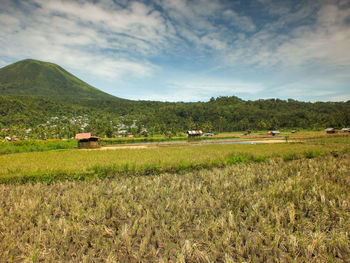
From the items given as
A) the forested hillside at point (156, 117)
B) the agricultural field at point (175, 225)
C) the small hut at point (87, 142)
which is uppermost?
the forested hillside at point (156, 117)

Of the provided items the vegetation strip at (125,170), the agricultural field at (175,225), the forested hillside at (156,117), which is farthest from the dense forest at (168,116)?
the agricultural field at (175,225)

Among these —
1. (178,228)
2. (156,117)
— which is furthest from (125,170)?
(156,117)

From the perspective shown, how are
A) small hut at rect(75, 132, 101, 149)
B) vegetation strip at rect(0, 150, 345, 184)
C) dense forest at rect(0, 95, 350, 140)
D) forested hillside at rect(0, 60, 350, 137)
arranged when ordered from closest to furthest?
vegetation strip at rect(0, 150, 345, 184) < small hut at rect(75, 132, 101, 149) < forested hillside at rect(0, 60, 350, 137) < dense forest at rect(0, 95, 350, 140)

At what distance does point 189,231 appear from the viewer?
19.4ft

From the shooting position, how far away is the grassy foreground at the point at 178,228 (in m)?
4.71

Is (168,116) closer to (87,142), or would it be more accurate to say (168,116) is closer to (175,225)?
(87,142)

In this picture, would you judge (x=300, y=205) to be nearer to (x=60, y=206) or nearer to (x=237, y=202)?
(x=237, y=202)

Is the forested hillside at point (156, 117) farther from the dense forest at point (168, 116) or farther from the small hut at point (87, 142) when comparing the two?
the small hut at point (87, 142)

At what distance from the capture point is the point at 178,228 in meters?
5.76

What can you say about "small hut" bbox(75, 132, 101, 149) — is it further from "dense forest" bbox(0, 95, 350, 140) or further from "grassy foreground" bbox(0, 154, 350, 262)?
"dense forest" bbox(0, 95, 350, 140)

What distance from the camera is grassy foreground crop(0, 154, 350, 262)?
471 cm

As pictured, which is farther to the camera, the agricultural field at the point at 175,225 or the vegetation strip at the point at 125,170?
the vegetation strip at the point at 125,170

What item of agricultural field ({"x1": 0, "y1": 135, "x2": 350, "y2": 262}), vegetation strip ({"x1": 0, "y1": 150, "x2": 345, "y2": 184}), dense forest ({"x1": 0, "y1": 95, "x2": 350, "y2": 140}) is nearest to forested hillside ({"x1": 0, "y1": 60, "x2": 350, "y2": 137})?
dense forest ({"x1": 0, "y1": 95, "x2": 350, "y2": 140})

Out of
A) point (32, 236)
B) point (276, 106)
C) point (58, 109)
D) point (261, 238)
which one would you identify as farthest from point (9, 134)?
point (276, 106)
